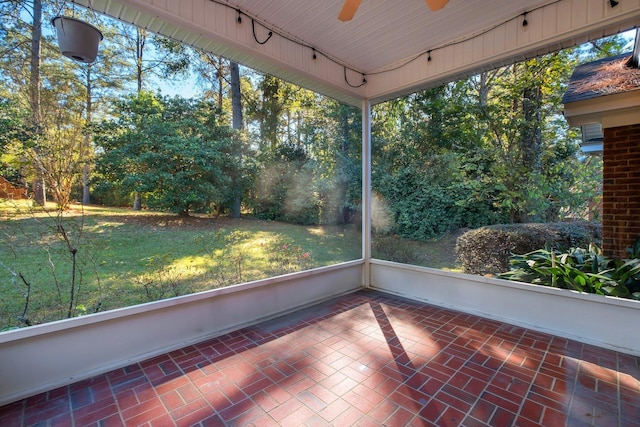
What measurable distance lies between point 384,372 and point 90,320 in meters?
2.21

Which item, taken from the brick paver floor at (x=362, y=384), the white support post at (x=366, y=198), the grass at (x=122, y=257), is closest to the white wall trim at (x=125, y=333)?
the brick paver floor at (x=362, y=384)

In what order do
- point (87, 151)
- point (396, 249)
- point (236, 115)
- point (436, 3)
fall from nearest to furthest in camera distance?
1. point (436, 3)
2. point (87, 151)
3. point (236, 115)
4. point (396, 249)

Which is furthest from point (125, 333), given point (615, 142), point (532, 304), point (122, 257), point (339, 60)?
point (615, 142)

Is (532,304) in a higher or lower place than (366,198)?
lower

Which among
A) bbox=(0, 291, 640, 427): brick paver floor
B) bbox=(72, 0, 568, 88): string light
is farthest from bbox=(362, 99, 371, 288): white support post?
bbox=(0, 291, 640, 427): brick paver floor

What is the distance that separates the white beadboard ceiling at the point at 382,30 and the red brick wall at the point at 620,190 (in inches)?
50.1

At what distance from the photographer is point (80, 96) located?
244cm

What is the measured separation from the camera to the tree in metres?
2.71

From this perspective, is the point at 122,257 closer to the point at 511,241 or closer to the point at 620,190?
the point at 511,241

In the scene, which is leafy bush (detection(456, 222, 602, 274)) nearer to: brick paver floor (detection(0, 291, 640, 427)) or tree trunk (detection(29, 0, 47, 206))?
brick paver floor (detection(0, 291, 640, 427))

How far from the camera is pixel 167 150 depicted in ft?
10.2

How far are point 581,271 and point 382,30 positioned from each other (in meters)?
3.15

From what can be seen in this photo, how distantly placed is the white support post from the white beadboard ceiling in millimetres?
785

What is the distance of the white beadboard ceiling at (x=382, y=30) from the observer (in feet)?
7.59
